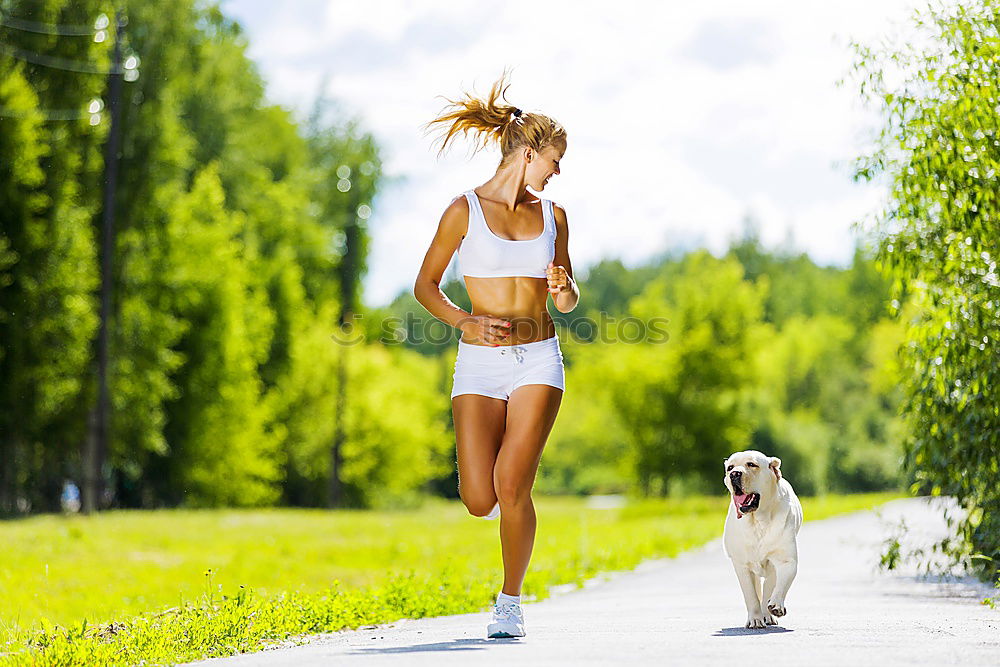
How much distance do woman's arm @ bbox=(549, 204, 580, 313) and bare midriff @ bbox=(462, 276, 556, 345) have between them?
11cm

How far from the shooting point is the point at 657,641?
6840 millimetres

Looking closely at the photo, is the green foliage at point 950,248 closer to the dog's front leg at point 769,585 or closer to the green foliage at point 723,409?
the dog's front leg at point 769,585

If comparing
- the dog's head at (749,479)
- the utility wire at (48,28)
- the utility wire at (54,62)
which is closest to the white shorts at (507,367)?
the dog's head at (749,479)

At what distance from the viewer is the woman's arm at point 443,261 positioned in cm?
721

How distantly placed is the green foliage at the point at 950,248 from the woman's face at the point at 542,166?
15.2ft

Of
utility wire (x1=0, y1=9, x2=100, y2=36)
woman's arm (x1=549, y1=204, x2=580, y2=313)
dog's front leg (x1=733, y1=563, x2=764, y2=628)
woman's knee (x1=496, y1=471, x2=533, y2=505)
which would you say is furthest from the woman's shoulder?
utility wire (x1=0, y1=9, x2=100, y2=36)

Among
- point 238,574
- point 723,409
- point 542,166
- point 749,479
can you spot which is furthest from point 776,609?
point 723,409

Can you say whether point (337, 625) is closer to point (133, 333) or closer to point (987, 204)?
point (987, 204)

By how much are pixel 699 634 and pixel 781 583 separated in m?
0.63

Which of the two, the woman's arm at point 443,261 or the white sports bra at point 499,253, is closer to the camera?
the white sports bra at point 499,253

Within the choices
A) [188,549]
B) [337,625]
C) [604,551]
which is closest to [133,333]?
[188,549]

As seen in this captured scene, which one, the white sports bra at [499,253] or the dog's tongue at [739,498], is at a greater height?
the white sports bra at [499,253]

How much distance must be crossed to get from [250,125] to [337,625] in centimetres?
5044

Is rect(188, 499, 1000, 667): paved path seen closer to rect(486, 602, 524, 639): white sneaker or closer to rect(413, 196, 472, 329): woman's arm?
rect(486, 602, 524, 639): white sneaker
